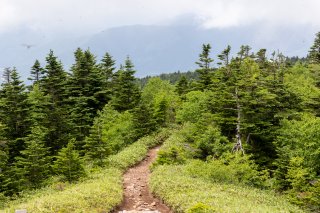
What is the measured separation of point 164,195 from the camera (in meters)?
19.8

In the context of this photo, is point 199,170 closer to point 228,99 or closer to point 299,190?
point 299,190

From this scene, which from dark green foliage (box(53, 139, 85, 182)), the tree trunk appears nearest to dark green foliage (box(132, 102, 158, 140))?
the tree trunk

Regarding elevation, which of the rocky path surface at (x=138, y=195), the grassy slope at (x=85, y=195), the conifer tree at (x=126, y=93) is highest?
the conifer tree at (x=126, y=93)

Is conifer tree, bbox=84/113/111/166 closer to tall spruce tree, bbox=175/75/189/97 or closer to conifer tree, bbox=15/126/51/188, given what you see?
conifer tree, bbox=15/126/51/188

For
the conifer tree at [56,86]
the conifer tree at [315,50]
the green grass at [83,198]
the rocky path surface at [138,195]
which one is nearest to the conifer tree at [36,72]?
the conifer tree at [56,86]

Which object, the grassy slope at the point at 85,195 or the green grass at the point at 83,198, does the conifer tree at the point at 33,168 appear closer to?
the grassy slope at the point at 85,195

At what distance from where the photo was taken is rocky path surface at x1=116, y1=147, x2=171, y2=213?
62.3 ft

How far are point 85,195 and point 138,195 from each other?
401 centimetres

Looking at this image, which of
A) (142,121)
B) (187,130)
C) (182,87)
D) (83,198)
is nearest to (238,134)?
(187,130)

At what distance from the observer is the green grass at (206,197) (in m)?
16.2

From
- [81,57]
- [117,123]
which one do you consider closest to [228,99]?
[117,123]

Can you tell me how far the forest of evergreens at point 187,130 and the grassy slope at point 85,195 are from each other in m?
1.31

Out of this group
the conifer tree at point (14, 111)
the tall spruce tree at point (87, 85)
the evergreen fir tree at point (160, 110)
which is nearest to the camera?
the conifer tree at point (14, 111)

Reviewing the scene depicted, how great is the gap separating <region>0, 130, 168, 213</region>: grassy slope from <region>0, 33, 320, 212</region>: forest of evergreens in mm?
1312
